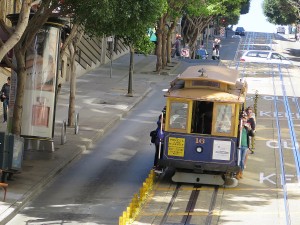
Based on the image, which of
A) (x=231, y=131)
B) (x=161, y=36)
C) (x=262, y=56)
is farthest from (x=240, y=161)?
(x=262, y=56)

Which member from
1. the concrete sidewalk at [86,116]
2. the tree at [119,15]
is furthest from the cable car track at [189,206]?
the tree at [119,15]

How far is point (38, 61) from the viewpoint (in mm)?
26906

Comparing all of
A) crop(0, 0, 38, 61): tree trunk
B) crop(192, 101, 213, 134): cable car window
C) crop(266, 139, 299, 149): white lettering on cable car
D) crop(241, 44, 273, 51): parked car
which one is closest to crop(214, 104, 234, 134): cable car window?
crop(192, 101, 213, 134): cable car window

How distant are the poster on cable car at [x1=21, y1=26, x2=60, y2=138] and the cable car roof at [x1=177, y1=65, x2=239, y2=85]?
4.40 metres

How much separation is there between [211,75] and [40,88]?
19.0 feet

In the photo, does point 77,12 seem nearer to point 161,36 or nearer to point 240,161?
point 240,161

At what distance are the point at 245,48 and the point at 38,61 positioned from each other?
63613 mm


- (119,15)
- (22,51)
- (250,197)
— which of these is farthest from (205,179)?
(22,51)

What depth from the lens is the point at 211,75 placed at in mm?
24500

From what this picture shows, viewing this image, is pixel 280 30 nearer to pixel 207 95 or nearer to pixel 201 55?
pixel 201 55

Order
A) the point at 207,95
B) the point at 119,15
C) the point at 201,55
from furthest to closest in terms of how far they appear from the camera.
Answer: the point at 201,55
the point at 119,15
the point at 207,95

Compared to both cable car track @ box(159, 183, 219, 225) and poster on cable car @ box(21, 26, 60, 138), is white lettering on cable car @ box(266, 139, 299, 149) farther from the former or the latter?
poster on cable car @ box(21, 26, 60, 138)

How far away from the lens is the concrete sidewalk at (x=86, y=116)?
2317 centimetres

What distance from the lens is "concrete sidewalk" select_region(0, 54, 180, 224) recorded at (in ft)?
76.0
